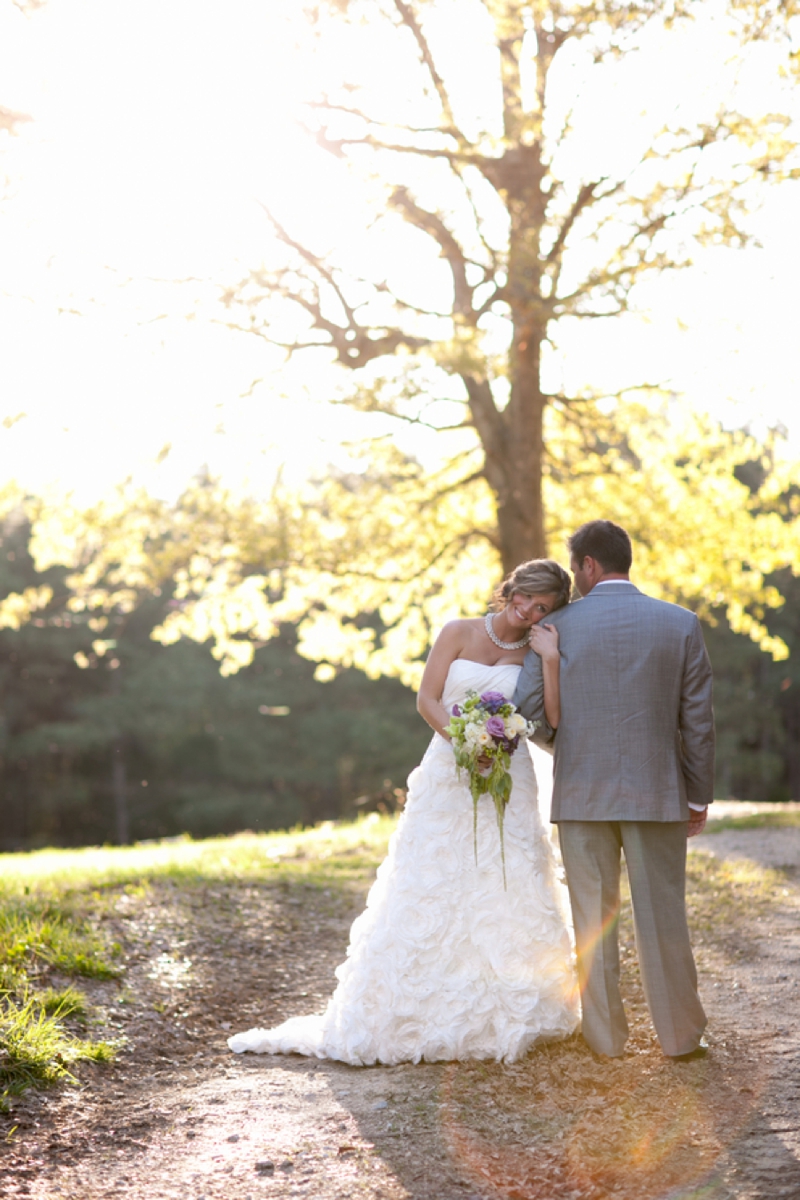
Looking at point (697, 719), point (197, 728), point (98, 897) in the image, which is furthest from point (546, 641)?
point (197, 728)

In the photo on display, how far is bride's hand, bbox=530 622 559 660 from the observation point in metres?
4.52

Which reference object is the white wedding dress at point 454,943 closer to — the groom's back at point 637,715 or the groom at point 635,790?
the groom at point 635,790

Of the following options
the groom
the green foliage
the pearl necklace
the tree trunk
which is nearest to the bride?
the pearl necklace

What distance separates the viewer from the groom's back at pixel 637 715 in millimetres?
4328

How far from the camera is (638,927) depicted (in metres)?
4.35

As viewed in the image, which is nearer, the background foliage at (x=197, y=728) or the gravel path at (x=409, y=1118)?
the gravel path at (x=409, y=1118)

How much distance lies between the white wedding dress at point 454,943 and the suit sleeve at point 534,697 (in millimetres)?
139

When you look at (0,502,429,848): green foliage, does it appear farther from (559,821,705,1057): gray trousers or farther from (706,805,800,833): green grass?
(559,821,705,1057): gray trousers

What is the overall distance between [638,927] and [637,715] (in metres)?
0.86

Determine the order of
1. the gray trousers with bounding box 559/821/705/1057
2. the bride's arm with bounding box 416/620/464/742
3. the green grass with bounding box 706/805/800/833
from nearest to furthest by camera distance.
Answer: the gray trousers with bounding box 559/821/705/1057, the bride's arm with bounding box 416/620/464/742, the green grass with bounding box 706/805/800/833

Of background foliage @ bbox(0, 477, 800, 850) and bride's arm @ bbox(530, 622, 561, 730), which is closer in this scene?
bride's arm @ bbox(530, 622, 561, 730)

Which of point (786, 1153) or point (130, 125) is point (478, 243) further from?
point (786, 1153)

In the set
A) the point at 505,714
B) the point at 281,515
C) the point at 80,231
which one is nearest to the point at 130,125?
the point at 80,231

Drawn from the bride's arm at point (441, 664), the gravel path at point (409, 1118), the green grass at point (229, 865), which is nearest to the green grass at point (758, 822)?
the green grass at point (229, 865)
